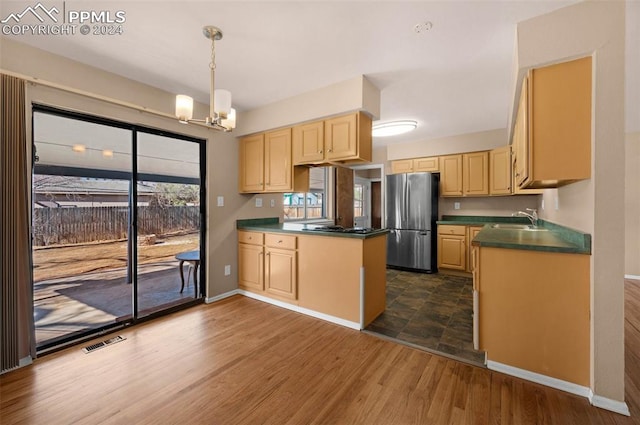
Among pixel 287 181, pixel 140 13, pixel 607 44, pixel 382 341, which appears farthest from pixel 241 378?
pixel 607 44

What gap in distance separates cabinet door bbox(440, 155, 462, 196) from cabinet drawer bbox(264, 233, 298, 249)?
3123mm

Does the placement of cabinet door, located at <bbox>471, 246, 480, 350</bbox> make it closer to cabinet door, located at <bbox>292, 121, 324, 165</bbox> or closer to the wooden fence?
cabinet door, located at <bbox>292, 121, 324, 165</bbox>

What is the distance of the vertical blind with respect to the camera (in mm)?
1823

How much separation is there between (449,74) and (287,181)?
1999 millimetres

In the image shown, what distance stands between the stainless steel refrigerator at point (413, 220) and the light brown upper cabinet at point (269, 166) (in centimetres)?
212

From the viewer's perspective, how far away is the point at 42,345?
2107 millimetres

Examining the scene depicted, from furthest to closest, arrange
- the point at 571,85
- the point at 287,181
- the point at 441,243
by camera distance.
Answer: the point at 441,243, the point at 287,181, the point at 571,85

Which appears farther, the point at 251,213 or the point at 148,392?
the point at 251,213

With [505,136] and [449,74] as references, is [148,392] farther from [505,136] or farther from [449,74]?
[505,136]

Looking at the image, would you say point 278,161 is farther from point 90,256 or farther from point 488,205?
point 488,205

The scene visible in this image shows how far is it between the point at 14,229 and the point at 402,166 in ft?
16.7

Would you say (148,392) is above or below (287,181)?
below

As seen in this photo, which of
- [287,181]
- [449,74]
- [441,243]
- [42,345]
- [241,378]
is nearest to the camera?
[241,378]

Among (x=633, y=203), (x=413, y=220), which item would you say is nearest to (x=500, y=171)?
(x=413, y=220)
